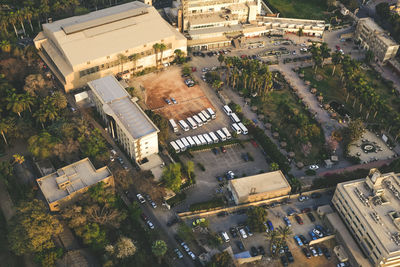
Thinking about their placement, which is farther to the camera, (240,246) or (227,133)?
(227,133)

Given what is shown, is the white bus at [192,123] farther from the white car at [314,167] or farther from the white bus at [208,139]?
the white car at [314,167]

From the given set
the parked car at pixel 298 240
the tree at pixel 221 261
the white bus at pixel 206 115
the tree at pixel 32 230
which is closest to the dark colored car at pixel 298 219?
the parked car at pixel 298 240

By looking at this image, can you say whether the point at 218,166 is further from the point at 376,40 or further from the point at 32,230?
the point at 376,40

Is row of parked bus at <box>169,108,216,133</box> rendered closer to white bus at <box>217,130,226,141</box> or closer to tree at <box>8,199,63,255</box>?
white bus at <box>217,130,226,141</box>

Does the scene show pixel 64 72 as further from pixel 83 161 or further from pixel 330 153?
pixel 330 153

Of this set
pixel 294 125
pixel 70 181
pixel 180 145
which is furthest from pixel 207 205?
pixel 294 125

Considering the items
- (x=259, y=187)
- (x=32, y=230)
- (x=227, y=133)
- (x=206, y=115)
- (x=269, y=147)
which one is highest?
(x=206, y=115)

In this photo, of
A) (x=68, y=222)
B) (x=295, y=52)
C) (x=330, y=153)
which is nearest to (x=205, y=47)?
(x=295, y=52)
